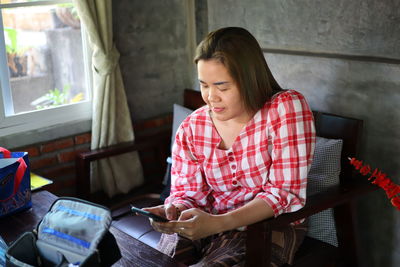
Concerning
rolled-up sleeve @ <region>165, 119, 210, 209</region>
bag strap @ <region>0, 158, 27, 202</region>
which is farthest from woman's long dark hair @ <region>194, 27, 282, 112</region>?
bag strap @ <region>0, 158, 27, 202</region>

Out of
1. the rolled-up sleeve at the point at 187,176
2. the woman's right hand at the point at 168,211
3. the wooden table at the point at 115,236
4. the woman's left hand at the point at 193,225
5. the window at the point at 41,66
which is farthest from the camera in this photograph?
the window at the point at 41,66

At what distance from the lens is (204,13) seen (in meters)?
2.76

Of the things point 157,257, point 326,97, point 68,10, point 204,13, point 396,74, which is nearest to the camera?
point 157,257

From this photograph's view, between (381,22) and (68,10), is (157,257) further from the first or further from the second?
(68,10)

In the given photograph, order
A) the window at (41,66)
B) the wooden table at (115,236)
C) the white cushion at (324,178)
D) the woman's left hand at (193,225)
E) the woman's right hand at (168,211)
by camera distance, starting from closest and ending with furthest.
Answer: the wooden table at (115,236)
the woman's left hand at (193,225)
the woman's right hand at (168,211)
the white cushion at (324,178)
the window at (41,66)

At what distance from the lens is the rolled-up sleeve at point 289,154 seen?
5.44 feet

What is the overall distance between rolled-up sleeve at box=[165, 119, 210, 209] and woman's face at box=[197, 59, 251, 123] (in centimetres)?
20

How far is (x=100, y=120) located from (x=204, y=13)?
0.83 metres

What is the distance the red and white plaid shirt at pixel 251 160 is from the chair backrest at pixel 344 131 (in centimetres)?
38

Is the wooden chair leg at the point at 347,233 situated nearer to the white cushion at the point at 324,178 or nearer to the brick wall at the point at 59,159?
the white cushion at the point at 324,178

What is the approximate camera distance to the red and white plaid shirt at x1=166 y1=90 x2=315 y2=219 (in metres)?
1.67

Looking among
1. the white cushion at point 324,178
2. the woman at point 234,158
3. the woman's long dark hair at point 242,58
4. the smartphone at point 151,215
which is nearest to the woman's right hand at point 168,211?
the woman at point 234,158

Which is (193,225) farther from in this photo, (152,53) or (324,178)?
(152,53)

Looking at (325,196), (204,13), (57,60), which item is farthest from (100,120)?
(325,196)
